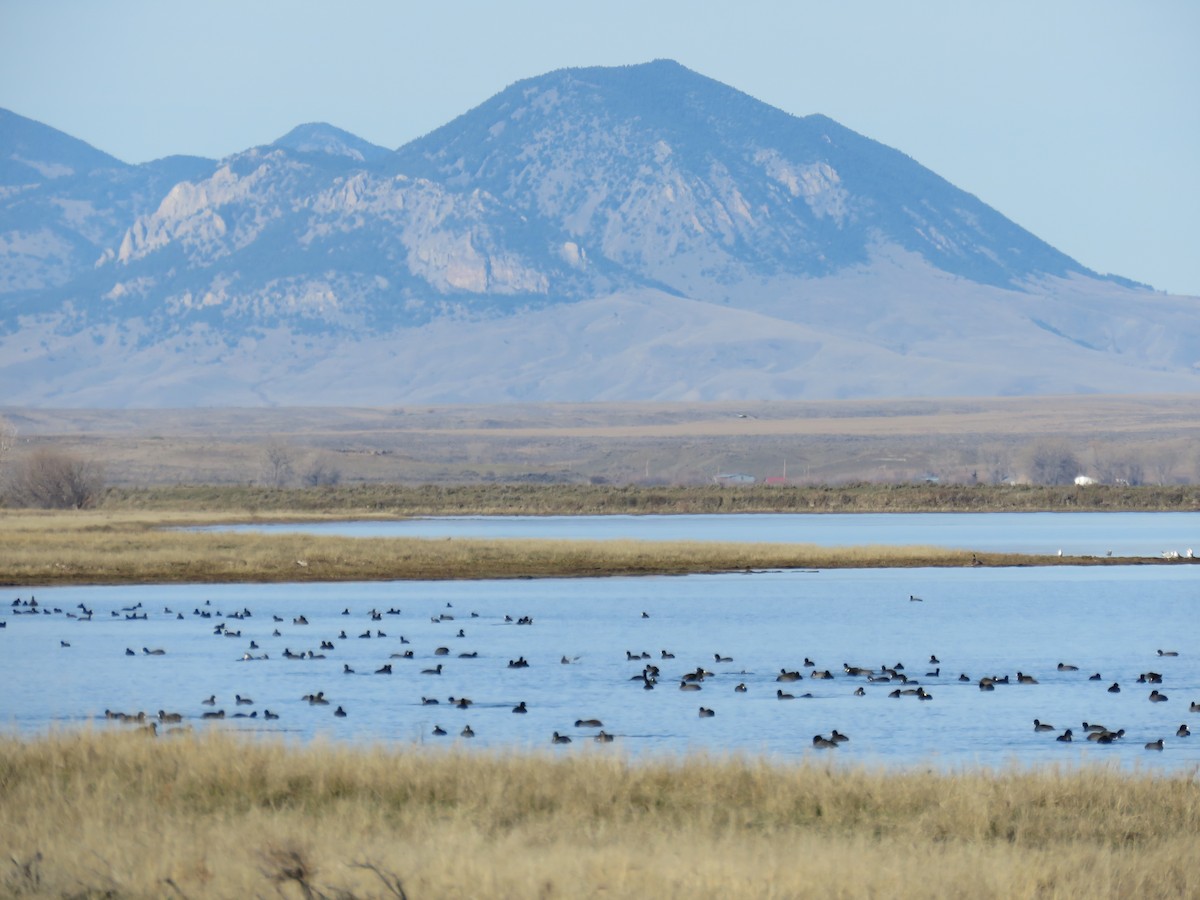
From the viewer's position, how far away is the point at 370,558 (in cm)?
6462

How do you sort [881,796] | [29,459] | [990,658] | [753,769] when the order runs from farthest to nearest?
[29,459] < [990,658] < [753,769] < [881,796]

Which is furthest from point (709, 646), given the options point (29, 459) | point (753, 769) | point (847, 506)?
point (847, 506)

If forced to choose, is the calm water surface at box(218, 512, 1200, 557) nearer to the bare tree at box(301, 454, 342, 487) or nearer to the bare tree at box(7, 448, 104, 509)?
the bare tree at box(7, 448, 104, 509)

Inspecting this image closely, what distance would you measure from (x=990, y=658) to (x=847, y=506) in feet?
285

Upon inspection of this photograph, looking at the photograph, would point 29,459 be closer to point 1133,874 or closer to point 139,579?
point 139,579

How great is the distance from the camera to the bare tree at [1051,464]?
163m

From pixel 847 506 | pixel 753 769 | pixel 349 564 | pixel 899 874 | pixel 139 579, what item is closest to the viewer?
pixel 899 874

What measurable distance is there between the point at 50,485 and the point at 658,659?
238 ft

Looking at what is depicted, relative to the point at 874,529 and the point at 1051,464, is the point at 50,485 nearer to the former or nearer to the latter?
the point at 874,529

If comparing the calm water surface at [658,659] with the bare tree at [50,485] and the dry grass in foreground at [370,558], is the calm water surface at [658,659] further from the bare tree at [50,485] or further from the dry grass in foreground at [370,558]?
the bare tree at [50,485]

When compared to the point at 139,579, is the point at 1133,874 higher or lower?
higher

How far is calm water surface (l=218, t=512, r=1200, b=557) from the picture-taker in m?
79.8

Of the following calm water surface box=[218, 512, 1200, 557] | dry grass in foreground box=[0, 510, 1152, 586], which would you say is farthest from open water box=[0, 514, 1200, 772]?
calm water surface box=[218, 512, 1200, 557]

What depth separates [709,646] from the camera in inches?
1583
